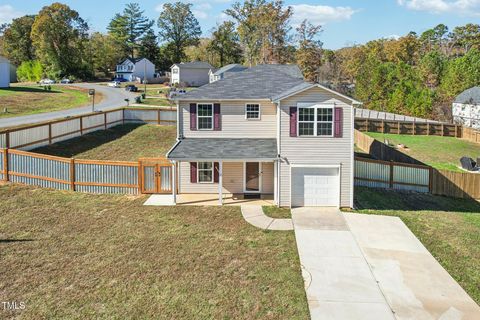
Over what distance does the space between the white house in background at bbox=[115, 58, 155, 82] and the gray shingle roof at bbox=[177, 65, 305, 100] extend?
70620mm

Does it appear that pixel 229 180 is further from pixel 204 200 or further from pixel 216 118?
pixel 216 118

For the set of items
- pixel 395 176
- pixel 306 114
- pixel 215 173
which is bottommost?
pixel 395 176

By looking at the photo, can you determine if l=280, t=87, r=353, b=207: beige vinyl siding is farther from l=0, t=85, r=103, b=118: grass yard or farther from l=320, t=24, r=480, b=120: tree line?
l=320, t=24, r=480, b=120: tree line

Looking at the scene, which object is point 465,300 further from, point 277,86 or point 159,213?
point 277,86

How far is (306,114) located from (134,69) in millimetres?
78430

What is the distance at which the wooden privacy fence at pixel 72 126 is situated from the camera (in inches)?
908

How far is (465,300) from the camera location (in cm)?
1045

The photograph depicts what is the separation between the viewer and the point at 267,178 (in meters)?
19.4

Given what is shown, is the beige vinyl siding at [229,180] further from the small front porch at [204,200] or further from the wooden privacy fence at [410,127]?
the wooden privacy fence at [410,127]

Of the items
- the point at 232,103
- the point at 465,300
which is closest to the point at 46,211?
the point at 232,103

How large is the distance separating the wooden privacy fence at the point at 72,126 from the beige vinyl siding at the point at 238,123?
10.3m

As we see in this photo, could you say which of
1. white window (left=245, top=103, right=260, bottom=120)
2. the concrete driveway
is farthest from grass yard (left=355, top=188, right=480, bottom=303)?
white window (left=245, top=103, right=260, bottom=120)

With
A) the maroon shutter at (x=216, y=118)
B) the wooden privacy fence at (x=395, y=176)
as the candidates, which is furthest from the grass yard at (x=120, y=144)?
the wooden privacy fence at (x=395, y=176)

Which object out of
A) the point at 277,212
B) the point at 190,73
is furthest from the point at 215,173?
the point at 190,73
